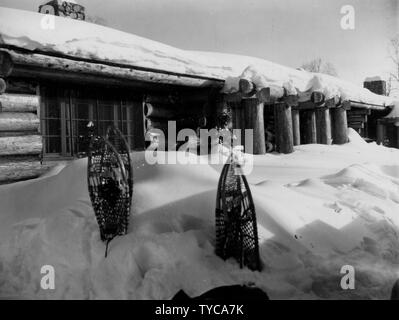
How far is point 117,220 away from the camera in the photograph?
3639 millimetres

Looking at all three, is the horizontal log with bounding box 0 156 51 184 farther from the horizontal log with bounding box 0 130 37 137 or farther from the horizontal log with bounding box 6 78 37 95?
Result: the horizontal log with bounding box 6 78 37 95

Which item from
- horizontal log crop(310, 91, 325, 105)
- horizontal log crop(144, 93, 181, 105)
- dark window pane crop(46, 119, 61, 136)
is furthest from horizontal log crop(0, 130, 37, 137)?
horizontal log crop(310, 91, 325, 105)

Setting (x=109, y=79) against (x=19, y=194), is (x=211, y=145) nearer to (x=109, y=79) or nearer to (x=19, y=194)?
(x=109, y=79)

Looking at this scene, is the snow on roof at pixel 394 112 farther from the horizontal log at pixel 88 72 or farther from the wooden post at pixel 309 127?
the horizontal log at pixel 88 72

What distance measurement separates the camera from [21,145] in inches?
232

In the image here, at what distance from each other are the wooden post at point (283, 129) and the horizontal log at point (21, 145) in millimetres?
5207

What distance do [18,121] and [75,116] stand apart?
1.26 meters

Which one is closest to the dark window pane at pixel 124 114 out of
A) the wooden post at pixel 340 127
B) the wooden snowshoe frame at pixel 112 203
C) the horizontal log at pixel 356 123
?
the wooden snowshoe frame at pixel 112 203

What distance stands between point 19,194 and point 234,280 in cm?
313

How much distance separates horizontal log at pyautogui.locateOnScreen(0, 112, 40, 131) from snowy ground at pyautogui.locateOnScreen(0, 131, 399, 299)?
1314 mm

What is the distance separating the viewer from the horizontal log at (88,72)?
5496 mm

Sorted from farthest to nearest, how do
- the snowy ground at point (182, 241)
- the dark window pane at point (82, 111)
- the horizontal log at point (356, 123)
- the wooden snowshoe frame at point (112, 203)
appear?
the horizontal log at point (356, 123) → the dark window pane at point (82, 111) → the wooden snowshoe frame at point (112, 203) → the snowy ground at point (182, 241)

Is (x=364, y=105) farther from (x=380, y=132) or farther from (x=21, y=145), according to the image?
(x=21, y=145)
